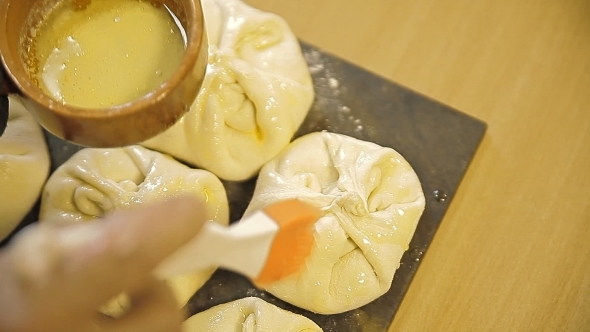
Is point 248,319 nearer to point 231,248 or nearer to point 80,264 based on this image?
point 231,248

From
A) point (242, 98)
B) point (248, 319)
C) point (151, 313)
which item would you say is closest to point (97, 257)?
point (151, 313)

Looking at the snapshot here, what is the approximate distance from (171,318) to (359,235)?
46 centimetres

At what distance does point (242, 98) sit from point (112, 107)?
331mm

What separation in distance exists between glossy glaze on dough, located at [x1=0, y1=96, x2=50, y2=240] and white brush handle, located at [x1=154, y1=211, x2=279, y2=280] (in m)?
0.54

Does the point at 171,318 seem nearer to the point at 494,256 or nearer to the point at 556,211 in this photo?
the point at 494,256

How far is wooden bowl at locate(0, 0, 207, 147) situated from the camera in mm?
761

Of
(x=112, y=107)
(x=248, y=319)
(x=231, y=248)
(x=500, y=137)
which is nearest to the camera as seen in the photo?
(x=231, y=248)

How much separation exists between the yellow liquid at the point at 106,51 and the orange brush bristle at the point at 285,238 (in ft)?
0.98

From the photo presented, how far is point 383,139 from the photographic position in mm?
1157

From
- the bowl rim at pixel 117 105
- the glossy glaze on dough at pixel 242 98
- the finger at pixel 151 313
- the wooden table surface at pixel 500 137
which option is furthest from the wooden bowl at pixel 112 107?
the wooden table surface at pixel 500 137

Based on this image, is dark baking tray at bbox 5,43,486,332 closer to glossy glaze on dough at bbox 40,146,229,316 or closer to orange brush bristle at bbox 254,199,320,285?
glossy glaze on dough at bbox 40,146,229,316

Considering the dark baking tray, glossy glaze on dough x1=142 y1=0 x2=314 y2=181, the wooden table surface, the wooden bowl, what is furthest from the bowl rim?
the wooden table surface

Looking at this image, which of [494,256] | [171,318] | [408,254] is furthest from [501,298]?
[171,318]

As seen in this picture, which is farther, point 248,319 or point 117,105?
point 248,319
